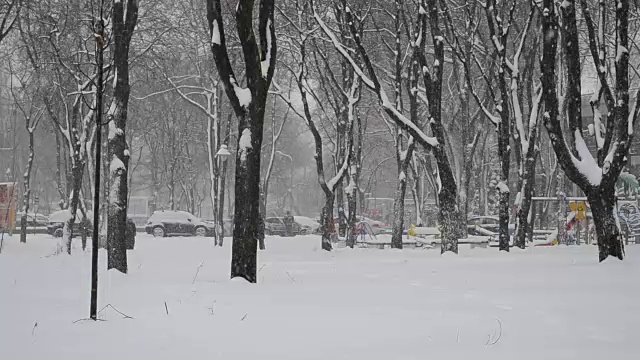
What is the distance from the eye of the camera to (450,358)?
5672 mm

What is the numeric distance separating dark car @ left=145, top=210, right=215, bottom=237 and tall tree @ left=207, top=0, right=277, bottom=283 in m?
30.8

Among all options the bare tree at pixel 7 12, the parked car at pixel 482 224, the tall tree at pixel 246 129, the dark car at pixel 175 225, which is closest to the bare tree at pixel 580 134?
the tall tree at pixel 246 129

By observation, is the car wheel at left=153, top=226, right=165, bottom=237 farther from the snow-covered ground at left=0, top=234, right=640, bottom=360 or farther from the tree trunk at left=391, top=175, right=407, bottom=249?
the snow-covered ground at left=0, top=234, right=640, bottom=360

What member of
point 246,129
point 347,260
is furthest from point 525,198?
point 246,129

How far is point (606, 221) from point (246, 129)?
678cm

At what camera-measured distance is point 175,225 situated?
4134 cm

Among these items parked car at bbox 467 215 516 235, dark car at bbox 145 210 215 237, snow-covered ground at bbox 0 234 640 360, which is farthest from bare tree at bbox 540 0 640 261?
dark car at bbox 145 210 215 237

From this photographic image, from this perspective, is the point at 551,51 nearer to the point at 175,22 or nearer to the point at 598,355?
the point at 598,355

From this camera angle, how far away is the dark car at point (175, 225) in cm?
4112

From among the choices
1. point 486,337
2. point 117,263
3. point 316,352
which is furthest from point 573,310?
point 117,263

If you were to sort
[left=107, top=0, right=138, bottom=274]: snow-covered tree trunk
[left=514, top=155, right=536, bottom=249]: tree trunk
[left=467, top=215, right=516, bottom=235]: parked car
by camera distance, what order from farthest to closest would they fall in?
[left=467, top=215, right=516, bottom=235]: parked car < [left=514, top=155, right=536, bottom=249]: tree trunk < [left=107, top=0, right=138, bottom=274]: snow-covered tree trunk

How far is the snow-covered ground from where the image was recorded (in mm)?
5953

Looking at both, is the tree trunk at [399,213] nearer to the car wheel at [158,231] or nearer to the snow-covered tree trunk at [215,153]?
the snow-covered tree trunk at [215,153]

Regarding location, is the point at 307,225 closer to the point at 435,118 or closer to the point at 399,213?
the point at 399,213
